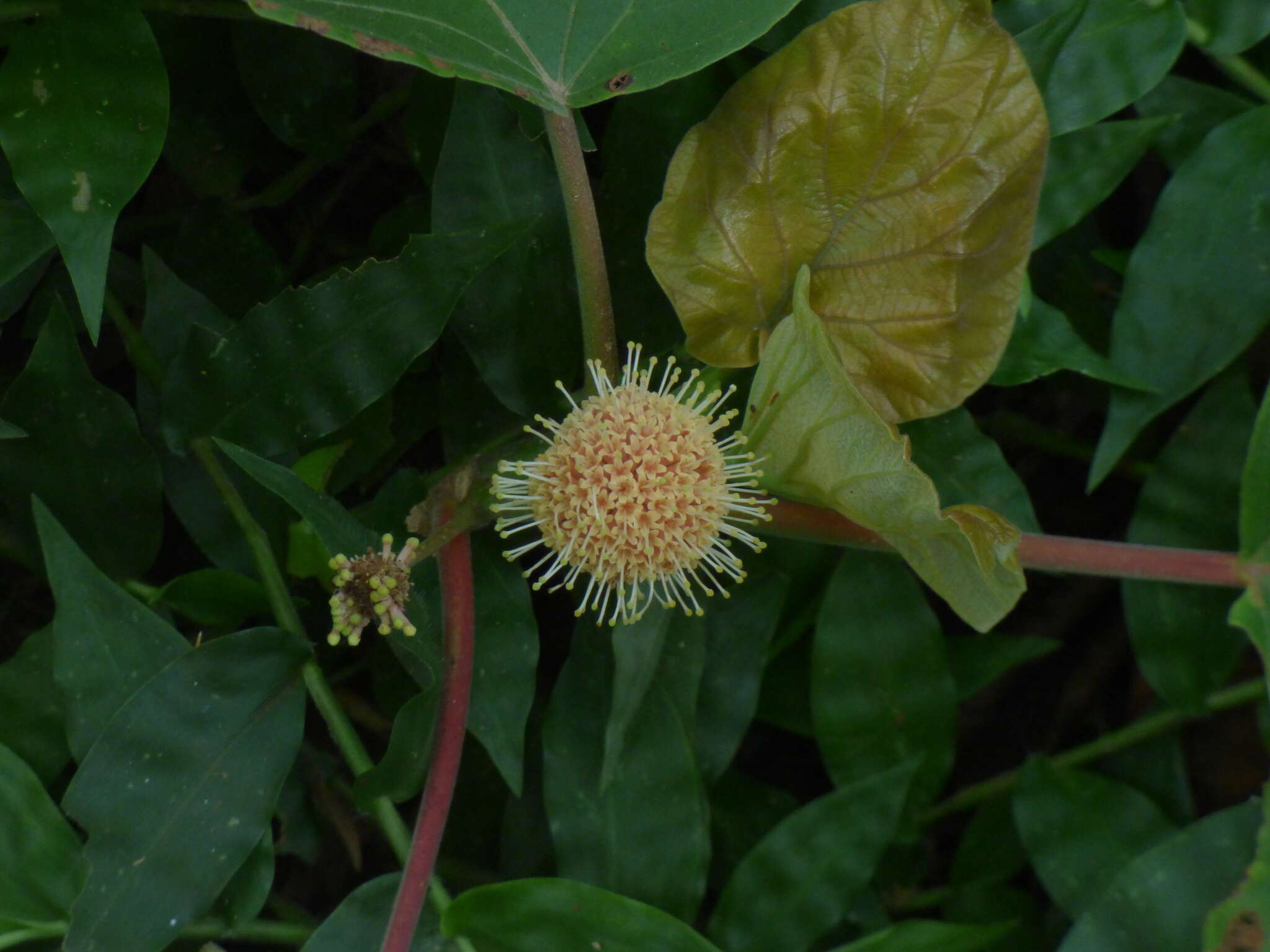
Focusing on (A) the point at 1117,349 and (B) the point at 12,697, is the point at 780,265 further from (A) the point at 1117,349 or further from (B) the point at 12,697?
(B) the point at 12,697

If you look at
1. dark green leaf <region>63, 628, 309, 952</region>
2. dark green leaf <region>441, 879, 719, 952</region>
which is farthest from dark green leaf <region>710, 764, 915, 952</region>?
dark green leaf <region>63, 628, 309, 952</region>

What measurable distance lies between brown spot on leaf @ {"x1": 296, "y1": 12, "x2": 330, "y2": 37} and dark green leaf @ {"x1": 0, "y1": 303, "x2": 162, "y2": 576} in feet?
0.91

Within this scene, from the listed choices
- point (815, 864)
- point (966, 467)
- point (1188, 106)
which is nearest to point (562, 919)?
point (815, 864)

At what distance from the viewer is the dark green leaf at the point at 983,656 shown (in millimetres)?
971

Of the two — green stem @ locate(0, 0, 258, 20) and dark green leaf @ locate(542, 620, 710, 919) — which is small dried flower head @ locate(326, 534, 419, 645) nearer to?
dark green leaf @ locate(542, 620, 710, 919)

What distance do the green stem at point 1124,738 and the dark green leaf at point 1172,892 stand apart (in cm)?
17

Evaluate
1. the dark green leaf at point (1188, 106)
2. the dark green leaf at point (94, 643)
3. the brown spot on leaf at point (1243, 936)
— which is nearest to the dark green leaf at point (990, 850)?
the brown spot on leaf at point (1243, 936)

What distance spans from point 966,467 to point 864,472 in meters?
0.25

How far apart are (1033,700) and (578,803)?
550 mm

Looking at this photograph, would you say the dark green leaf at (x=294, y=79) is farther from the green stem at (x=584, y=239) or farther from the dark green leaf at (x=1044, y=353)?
the dark green leaf at (x=1044, y=353)

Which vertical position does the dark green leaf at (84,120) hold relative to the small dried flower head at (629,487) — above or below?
above

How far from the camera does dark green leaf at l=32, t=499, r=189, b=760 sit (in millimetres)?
683

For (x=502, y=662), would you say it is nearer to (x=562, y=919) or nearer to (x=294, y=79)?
(x=562, y=919)

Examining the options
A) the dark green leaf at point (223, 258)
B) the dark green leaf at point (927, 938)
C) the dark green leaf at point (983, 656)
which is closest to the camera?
the dark green leaf at point (927, 938)
